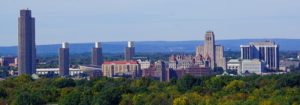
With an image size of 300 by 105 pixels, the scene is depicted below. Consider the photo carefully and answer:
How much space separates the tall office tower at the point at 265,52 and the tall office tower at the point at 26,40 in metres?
33.9

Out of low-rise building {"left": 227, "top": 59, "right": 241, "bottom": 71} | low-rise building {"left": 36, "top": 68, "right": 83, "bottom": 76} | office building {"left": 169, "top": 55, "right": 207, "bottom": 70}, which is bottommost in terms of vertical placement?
low-rise building {"left": 36, "top": 68, "right": 83, "bottom": 76}

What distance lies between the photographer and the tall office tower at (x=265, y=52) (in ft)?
474

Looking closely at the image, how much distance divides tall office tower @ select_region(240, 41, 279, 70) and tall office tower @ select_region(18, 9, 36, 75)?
33903mm

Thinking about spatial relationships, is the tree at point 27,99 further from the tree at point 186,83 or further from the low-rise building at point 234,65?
the low-rise building at point 234,65

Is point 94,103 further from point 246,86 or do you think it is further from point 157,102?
point 246,86

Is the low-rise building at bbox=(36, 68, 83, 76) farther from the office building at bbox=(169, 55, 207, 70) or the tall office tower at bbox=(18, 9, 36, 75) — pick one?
the office building at bbox=(169, 55, 207, 70)

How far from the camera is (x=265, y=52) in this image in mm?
151125

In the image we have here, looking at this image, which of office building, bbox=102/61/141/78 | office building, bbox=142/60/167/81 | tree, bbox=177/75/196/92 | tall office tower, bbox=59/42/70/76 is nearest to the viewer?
tree, bbox=177/75/196/92

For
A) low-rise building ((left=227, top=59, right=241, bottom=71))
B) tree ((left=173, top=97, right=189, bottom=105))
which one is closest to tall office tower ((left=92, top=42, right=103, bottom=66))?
low-rise building ((left=227, top=59, right=241, bottom=71))

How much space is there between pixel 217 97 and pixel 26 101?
8.64 m

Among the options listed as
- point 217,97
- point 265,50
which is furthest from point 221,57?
point 217,97

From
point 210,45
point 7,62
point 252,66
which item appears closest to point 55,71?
point 7,62

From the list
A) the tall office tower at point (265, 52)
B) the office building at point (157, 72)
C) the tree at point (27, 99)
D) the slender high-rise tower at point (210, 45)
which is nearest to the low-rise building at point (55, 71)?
the office building at point (157, 72)

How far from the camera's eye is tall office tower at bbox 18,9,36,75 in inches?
5167
